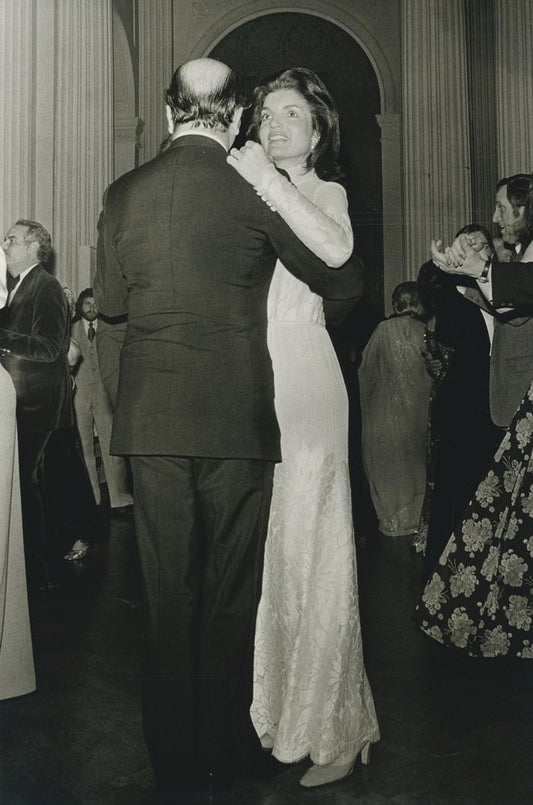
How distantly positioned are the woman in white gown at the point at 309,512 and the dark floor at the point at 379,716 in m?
0.15

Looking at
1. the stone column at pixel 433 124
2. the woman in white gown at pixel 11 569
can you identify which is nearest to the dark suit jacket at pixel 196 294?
the woman in white gown at pixel 11 569

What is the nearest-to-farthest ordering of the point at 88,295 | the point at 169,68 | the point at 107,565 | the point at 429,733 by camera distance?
the point at 429,733, the point at 107,565, the point at 88,295, the point at 169,68

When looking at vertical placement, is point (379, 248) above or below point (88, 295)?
above

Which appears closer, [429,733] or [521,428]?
[429,733]

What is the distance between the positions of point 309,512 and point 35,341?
2230 millimetres

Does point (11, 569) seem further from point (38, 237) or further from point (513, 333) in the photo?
point (38, 237)

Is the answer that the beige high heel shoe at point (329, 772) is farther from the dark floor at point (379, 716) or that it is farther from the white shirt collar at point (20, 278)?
the white shirt collar at point (20, 278)

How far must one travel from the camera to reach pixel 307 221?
1.65 meters

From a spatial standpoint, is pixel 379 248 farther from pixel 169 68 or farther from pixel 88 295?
pixel 88 295

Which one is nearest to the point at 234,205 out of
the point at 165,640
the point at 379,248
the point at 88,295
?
the point at 165,640

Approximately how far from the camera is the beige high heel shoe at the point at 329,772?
1.92 m

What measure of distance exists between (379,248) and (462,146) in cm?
179

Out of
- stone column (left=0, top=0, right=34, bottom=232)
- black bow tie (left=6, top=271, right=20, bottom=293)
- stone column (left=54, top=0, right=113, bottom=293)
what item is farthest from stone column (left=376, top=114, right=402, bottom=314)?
black bow tie (left=6, top=271, right=20, bottom=293)

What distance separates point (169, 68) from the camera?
10.8m
